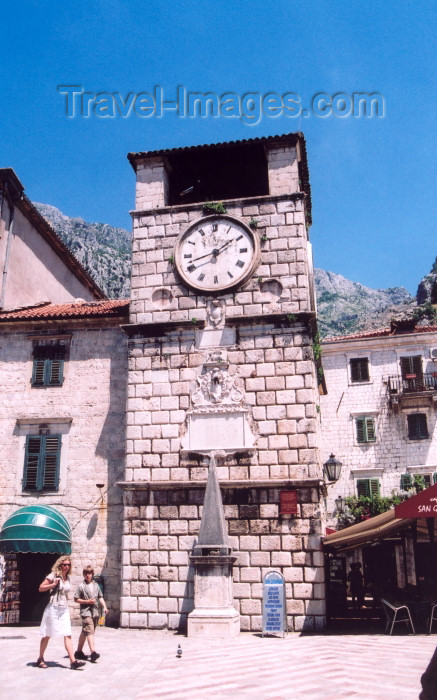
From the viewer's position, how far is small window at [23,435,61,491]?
16.3 m

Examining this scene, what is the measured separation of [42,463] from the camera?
1648cm

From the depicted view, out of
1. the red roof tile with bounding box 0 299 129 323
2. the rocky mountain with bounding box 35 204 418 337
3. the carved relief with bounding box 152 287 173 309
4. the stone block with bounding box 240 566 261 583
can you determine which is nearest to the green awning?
the stone block with bounding box 240 566 261 583

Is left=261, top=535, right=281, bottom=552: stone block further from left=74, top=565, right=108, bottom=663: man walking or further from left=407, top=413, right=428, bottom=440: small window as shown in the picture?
left=407, top=413, right=428, bottom=440: small window

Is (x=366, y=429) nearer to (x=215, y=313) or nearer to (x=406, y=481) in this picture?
(x=406, y=481)

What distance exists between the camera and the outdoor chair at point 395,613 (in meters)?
12.3

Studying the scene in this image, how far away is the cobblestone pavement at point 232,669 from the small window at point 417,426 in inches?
763

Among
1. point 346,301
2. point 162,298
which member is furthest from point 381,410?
point 346,301

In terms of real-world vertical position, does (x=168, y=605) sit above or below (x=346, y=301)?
below

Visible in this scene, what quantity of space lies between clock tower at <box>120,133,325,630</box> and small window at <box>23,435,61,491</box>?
2.55 m

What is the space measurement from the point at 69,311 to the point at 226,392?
6.14 m

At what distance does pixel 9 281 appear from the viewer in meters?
20.9

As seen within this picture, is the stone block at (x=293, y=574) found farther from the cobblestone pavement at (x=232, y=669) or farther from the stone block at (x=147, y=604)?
the stone block at (x=147, y=604)

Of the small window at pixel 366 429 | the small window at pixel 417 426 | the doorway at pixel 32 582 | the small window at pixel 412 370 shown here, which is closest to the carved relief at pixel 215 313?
the doorway at pixel 32 582

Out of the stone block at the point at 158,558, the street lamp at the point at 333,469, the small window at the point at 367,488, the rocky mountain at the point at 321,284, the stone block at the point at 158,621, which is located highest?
the rocky mountain at the point at 321,284
